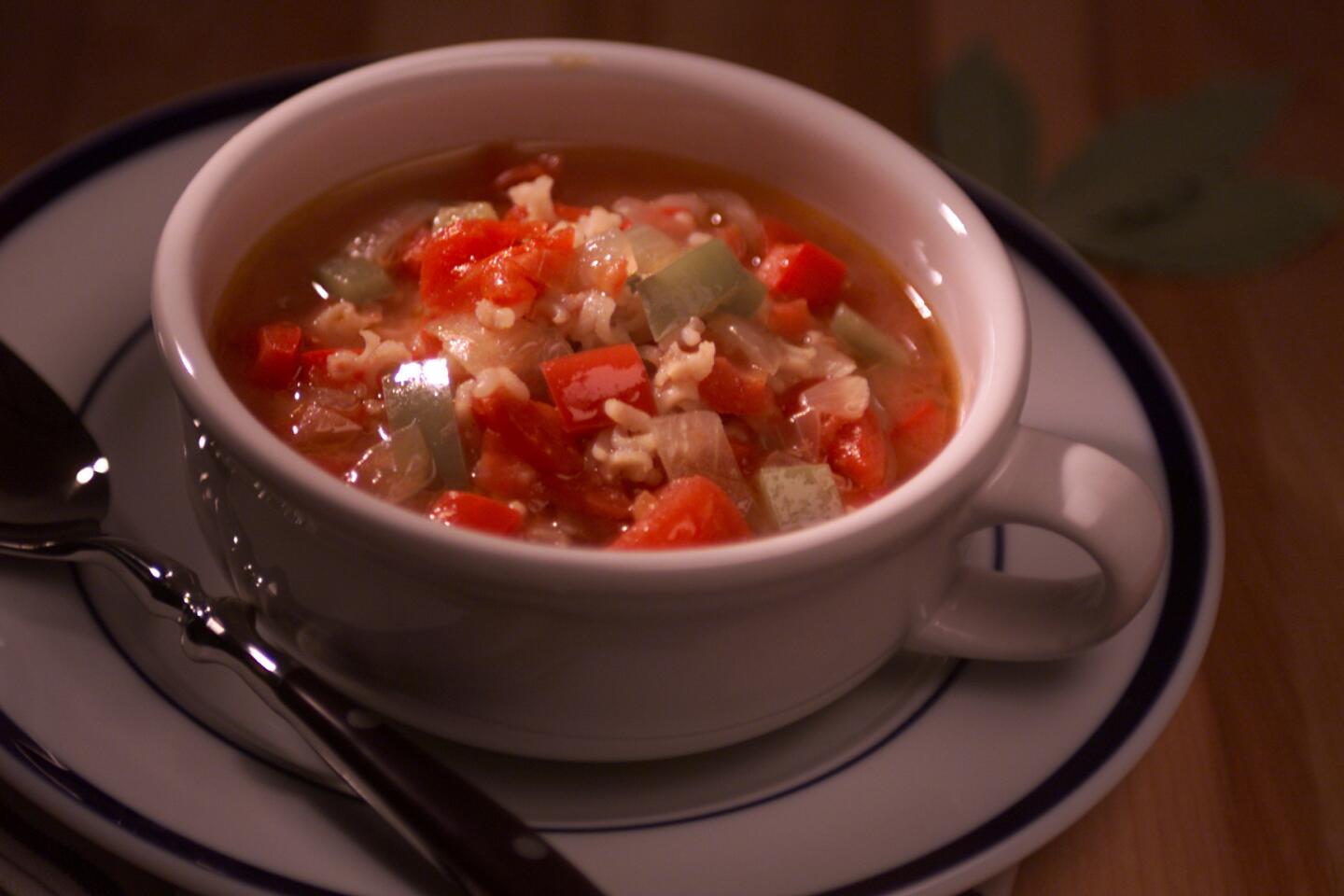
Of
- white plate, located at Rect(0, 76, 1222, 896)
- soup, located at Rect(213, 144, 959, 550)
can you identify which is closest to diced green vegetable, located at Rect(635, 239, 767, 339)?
soup, located at Rect(213, 144, 959, 550)

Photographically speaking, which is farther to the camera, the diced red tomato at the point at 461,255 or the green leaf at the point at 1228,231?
the green leaf at the point at 1228,231

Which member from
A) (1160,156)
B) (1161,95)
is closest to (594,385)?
(1160,156)

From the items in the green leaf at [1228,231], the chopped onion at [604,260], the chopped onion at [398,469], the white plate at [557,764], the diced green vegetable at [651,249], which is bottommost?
the green leaf at [1228,231]

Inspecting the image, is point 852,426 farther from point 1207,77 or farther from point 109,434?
point 1207,77

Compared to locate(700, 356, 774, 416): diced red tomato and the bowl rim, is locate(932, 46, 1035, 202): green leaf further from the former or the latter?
locate(700, 356, 774, 416): diced red tomato

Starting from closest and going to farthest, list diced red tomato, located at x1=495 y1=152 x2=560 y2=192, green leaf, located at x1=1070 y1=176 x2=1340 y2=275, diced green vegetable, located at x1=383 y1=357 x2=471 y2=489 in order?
diced green vegetable, located at x1=383 y1=357 x2=471 y2=489, diced red tomato, located at x1=495 y1=152 x2=560 y2=192, green leaf, located at x1=1070 y1=176 x2=1340 y2=275

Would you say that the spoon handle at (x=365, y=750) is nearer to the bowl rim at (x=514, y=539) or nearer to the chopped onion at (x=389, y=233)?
the bowl rim at (x=514, y=539)

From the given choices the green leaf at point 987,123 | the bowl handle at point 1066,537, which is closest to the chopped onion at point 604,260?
the bowl handle at point 1066,537

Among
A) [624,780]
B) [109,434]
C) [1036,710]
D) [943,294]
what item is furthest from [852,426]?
[109,434]

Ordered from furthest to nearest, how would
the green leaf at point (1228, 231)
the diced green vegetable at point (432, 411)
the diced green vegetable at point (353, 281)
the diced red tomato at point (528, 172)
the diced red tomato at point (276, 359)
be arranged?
1. the green leaf at point (1228, 231)
2. the diced red tomato at point (528, 172)
3. the diced green vegetable at point (353, 281)
4. the diced red tomato at point (276, 359)
5. the diced green vegetable at point (432, 411)
